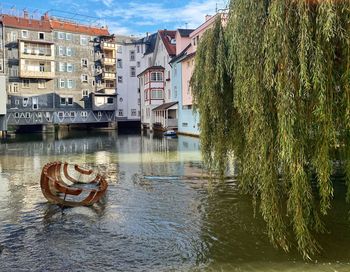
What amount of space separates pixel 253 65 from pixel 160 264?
14.6 feet

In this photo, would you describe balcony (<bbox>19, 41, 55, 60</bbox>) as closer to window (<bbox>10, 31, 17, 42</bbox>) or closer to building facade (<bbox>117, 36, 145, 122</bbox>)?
window (<bbox>10, 31, 17, 42</bbox>)

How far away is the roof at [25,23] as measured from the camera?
6006 cm

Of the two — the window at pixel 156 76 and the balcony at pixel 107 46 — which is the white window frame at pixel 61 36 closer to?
the balcony at pixel 107 46

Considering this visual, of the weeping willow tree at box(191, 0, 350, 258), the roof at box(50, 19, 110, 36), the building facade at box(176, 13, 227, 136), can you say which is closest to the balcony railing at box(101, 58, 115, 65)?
the roof at box(50, 19, 110, 36)

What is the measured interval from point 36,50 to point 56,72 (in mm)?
4930

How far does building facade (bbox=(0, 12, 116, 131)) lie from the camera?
198 feet

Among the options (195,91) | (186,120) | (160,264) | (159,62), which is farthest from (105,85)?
(160,264)

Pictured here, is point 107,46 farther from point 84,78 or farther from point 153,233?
point 153,233

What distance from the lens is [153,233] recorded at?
392 inches

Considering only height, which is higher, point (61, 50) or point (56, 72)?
point (61, 50)

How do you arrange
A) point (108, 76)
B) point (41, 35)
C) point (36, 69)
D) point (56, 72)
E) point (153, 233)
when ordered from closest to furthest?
point (153, 233), point (36, 69), point (41, 35), point (56, 72), point (108, 76)

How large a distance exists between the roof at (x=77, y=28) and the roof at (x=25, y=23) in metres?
1.40

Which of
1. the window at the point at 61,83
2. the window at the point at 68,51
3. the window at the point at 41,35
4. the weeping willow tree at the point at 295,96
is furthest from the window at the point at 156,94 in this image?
the weeping willow tree at the point at 295,96

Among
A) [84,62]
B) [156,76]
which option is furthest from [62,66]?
[156,76]
